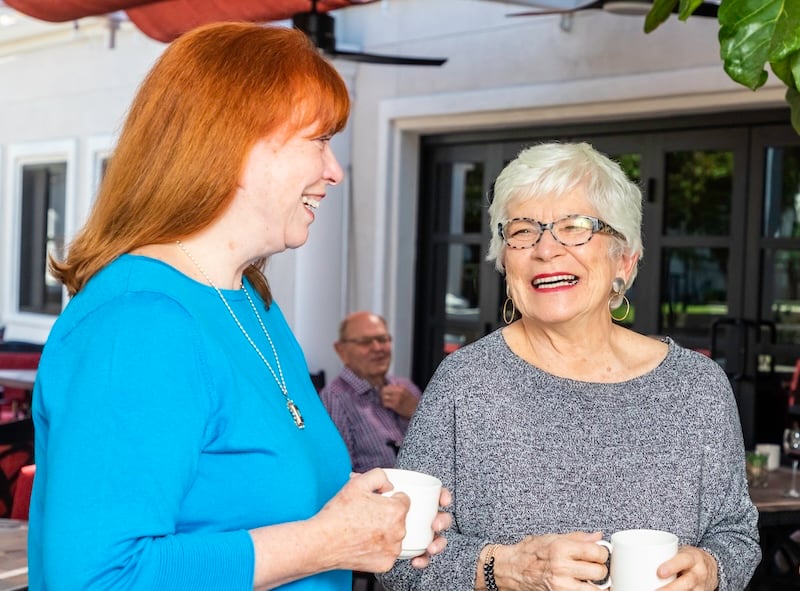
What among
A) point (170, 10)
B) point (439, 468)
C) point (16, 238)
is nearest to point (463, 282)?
point (170, 10)

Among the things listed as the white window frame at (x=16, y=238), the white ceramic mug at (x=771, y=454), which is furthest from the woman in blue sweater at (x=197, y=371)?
the white window frame at (x=16, y=238)

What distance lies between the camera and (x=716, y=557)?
2.02 meters

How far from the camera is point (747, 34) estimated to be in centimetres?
186

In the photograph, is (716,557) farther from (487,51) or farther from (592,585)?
(487,51)

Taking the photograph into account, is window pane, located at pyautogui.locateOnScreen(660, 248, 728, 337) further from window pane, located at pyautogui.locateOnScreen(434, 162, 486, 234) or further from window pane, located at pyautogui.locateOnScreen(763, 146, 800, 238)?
window pane, located at pyautogui.locateOnScreen(434, 162, 486, 234)

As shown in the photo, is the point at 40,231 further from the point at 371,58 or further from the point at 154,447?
the point at 154,447

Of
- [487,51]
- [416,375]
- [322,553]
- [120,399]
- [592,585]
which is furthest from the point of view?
[416,375]

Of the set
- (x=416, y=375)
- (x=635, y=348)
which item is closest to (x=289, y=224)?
(x=635, y=348)

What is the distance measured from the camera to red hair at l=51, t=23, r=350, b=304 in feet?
4.80

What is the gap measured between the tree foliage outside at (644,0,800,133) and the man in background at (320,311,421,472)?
2911mm

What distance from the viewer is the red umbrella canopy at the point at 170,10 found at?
4.31 metres

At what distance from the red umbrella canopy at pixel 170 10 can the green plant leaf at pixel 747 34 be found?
8.09ft

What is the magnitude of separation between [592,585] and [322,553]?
545 millimetres

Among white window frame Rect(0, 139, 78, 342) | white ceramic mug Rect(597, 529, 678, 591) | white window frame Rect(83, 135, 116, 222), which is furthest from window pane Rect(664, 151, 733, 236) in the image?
white window frame Rect(0, 139, 78, 342)
